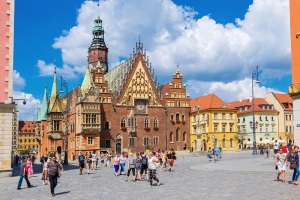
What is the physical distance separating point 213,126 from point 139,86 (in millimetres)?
17232

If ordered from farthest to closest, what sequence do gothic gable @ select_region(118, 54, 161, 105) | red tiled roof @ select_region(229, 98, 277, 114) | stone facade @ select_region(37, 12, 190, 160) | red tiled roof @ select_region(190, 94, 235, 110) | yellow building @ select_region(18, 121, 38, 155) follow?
1. yellow building @ select_region(18, 121, 38, 155)
2. red tiled roof @ select_region(229, 98, 277, 114)
3. red tiled roof @ select_region(190, 94, 235, 110)
4. gothic gable @ select_region(118, 54, 161, 105)
5. stone facade @ select_region(37, 12, 190, 160)

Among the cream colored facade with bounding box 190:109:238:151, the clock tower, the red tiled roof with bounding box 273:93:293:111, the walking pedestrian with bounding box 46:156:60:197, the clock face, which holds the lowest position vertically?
the walking pedestrian with bounding box 46:156:60:197

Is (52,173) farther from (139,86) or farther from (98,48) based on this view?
(98,48)

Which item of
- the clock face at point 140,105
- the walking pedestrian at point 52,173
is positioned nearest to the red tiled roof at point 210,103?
the clock face at point 140,105

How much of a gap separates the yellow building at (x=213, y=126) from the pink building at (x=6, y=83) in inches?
1983

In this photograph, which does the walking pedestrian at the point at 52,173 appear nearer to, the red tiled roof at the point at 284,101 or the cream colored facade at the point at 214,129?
the cream colored facade at the point at 214,129

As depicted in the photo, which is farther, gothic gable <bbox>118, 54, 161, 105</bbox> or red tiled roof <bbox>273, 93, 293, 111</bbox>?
red tiled roof <bbox>273, 93, 293, 111</bbox>

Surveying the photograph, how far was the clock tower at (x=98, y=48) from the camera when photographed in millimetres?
90312

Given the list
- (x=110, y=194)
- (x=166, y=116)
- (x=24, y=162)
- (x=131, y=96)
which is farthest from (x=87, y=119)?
(x=110, y=194)

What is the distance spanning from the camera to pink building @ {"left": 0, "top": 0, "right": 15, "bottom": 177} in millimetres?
30469

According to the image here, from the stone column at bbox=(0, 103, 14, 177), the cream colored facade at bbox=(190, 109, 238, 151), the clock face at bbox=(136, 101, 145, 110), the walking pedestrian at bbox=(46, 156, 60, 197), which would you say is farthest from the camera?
the cream colored facade at bbox=(190, 109, 238, 151)

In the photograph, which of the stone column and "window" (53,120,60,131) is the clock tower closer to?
"window" (53,120,60,131)

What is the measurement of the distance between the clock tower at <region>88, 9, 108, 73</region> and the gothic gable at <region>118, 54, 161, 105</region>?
1605 cm

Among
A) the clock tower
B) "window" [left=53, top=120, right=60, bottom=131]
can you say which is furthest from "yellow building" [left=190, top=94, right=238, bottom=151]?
"window" [left=53, top=120, right=60, bottom=131]
